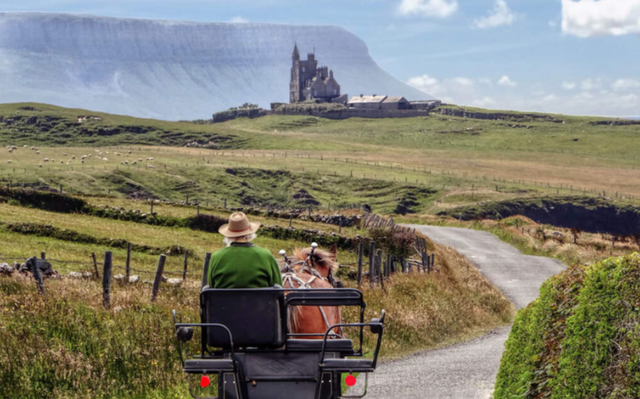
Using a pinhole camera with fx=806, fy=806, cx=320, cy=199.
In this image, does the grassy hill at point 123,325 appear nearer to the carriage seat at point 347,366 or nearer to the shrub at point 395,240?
the carriage seat at point 347,366

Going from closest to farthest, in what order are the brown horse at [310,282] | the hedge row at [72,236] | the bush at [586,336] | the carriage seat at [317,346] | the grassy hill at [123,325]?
the bush at [586,336] → the carriage seat at [317,346] → the brown horse at [310,282] → the grassy hill at [123,325] → the hedge row at [72,236]

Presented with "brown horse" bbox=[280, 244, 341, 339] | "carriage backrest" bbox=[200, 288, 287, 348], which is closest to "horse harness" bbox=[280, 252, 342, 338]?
"brown horse" bbox=[280, 244, 341, 339]

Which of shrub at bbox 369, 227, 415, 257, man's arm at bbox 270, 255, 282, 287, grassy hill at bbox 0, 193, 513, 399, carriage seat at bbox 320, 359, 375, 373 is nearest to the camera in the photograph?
carriage seat at bbox 320, 359, 375, 373

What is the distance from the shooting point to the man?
8828 mm

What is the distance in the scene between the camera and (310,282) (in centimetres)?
1070

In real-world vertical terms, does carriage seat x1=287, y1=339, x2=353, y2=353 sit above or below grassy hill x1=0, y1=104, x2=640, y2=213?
above

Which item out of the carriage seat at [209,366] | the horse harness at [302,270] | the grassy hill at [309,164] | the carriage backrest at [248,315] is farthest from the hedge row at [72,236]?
the grassy hill at [309,164]

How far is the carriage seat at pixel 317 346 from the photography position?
8.38 meters

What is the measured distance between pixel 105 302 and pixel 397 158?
130260mm

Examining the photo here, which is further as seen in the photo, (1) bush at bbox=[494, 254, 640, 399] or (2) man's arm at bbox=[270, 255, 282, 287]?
(2) man's arm at bbox=[270, 255, 282, 287]

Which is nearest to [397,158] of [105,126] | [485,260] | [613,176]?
[613,176]

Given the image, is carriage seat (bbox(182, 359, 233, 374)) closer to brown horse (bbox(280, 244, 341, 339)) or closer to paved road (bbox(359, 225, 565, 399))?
brown horse (bbox(280, 244, 341, 339))

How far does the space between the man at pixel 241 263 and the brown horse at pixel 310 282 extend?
36.3 inches

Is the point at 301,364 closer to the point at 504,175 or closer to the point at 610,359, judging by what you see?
the point at 610,359
